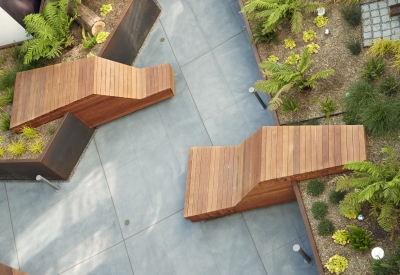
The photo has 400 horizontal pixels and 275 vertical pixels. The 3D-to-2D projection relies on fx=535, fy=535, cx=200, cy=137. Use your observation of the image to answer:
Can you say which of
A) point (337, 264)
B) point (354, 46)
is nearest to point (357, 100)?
point (354, 46)

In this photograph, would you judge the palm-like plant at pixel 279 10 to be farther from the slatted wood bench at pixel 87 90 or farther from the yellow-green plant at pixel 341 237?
the yellow-green plant at pixel 341 237

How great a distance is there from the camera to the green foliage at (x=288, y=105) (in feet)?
34.5

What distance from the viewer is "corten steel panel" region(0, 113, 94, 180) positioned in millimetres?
11906

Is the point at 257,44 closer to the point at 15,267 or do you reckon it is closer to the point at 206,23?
the point at 206,23

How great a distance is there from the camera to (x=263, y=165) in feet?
32.0

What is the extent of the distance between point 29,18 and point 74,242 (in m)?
5.27

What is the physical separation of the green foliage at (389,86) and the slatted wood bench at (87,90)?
4.67 m

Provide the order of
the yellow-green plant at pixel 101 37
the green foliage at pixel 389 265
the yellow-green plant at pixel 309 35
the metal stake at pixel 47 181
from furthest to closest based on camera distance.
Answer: the yellow-green plant at pixel 101 37 < the metal stake at pixel 47 181 < the yellow-green plant at pixel 309 35 < the green foliage at pixel 389 265

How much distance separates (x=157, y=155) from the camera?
39.6 feet

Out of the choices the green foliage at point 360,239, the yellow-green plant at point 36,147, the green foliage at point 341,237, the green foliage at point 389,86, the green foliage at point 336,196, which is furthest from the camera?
the yellow-green plant at point 36,147

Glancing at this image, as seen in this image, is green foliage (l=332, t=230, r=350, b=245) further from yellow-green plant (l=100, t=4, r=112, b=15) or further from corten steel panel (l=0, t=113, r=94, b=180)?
yellow-green plant (l=100, t=4, r=112, b=15)

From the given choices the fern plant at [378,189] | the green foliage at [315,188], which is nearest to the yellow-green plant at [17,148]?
the green foliage at [315,188]

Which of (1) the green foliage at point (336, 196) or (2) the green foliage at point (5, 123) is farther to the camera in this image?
(2) the green foliage at point (5, 123)

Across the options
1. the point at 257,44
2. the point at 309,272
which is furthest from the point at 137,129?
the point at 309,272
